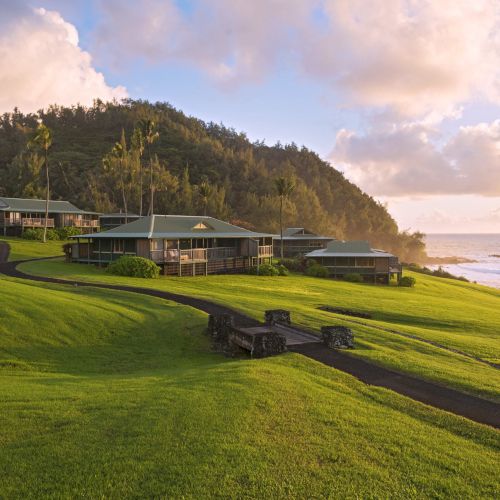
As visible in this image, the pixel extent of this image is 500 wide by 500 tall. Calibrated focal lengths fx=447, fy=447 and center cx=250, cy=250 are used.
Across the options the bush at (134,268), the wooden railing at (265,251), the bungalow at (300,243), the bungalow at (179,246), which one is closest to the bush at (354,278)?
the wooden railing at (265,251)

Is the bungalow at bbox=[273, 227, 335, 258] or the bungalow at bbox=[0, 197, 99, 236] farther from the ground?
the bungalow at bbox=[0, 197, 99, 236]

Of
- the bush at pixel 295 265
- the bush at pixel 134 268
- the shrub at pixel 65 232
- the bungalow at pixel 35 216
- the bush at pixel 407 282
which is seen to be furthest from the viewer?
the shrub at pixel 65 232

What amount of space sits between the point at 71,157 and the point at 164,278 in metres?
92.5

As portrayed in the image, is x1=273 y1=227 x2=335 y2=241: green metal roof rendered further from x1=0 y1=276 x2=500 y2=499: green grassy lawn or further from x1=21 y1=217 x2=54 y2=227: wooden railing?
x1=0 y1=276 x2=500 y2=499: green grassy lawn

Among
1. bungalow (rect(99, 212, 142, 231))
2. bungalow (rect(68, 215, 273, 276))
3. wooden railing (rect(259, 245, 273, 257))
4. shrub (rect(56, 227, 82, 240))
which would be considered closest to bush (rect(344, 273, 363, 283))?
wooden railing (rect(259, 245, 273, 257))

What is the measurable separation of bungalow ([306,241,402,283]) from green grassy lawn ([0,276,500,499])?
40346mm

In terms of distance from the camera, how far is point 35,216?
67062 millimetres

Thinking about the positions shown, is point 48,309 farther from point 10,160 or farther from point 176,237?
point 10,160

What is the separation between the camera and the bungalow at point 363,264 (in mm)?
52969

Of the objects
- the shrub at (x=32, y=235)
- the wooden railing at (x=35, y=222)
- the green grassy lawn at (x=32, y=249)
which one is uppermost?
the wooden railing at (x=35, y=222)

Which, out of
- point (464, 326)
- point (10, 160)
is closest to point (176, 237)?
point (464, 326)

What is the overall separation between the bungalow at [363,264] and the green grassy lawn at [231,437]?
132 feet

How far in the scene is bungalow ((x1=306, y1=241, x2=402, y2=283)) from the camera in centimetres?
5297

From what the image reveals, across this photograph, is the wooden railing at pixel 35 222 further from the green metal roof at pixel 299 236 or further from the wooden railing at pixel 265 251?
the wooden railing at pixel 265 251
